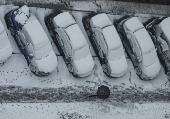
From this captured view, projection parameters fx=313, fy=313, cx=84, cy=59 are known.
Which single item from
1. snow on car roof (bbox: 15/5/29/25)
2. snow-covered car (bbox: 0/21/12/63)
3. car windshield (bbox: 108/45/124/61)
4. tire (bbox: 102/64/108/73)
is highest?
snow on car roof (bbox: 15/5/29/25)

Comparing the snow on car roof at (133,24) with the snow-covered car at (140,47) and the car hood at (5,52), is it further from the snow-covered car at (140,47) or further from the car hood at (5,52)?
the car hood at (5,52)

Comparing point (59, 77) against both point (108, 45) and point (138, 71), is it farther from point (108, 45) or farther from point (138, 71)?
point (138, 71)

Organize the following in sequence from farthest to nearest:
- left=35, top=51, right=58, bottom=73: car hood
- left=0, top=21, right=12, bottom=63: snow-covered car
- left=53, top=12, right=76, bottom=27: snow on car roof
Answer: left=53, top=12, right=76, bottom=27: snow on car roof, left=35, top=51, right=58, bottom=73: car hood, left=0, top=21, right=12, bottom=63: snow-covered car

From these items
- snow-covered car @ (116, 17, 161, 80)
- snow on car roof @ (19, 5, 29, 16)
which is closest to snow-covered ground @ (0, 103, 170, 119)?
snow-covered car @ (116, 17, 161, 80)

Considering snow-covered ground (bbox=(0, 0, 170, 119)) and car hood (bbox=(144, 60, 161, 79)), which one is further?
car hood (bbox=(144, 60, 161, 79))

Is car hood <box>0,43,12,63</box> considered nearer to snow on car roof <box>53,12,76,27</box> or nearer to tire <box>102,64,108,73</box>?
snow on car roof <box>53,12,76,27</box>

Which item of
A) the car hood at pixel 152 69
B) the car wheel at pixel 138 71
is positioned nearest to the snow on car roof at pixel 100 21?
the car wheel at pixel 138 71

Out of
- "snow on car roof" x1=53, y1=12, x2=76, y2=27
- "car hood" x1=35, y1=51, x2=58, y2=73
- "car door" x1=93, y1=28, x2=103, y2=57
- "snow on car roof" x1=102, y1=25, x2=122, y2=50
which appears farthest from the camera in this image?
"car door" x1=93, y1=28, x2=103, y2=57

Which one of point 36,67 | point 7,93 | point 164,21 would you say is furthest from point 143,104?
point 7,93
